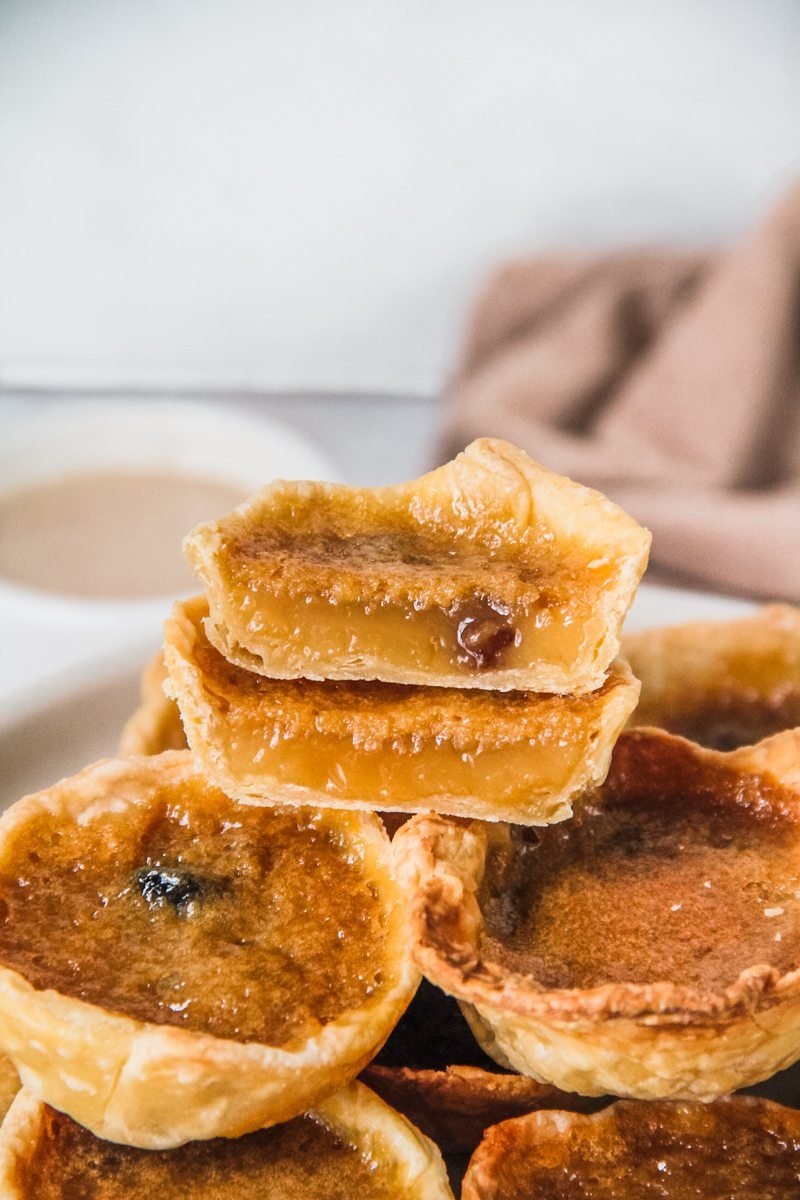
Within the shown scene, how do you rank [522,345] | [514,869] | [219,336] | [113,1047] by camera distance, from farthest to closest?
[219,336]
[522,345]
[514,869]
[113,1047]

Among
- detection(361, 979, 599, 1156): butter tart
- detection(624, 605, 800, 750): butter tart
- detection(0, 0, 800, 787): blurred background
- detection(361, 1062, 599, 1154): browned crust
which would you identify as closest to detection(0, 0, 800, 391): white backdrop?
detection(0, 0, 800, 787): blurred background

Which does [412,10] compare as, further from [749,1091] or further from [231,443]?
[749,1091]

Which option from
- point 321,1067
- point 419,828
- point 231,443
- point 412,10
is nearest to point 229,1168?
point 321,1067

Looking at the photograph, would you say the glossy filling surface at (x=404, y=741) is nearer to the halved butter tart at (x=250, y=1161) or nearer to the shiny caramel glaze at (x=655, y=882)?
the shiny caramel glaze at (x=655, y=882)

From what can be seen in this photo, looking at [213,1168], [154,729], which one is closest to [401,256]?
[154,729]

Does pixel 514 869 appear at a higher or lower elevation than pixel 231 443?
higher
